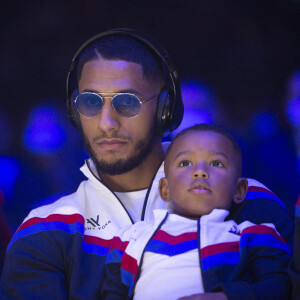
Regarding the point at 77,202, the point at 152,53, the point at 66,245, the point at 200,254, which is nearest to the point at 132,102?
the point at 152,53

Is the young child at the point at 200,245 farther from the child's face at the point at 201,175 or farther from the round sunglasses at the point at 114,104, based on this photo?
the round sunglasses at the point at 114,104

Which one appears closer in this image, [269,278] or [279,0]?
[269,278]

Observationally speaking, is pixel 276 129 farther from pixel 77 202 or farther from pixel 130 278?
pixel 130 278

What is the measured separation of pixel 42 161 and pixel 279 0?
4.77 feet

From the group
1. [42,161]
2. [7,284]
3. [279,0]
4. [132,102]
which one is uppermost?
[279,0]

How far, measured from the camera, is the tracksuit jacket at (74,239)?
162 centimetres

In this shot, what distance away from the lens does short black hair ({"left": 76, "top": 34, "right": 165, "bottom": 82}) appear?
2.01 metres

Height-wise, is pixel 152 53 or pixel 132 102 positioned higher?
pixel 152 53

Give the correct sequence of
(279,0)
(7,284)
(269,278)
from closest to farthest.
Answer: (269,278) → (7,284) → (279,0)

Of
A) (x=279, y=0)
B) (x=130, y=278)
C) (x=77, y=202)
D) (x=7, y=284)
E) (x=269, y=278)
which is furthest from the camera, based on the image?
(x=279, y=0)

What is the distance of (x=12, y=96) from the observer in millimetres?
2574

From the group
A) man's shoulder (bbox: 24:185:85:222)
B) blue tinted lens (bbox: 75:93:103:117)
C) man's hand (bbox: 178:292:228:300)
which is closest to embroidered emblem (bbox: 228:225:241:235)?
man's hand (bbox: 178:292:228:300)

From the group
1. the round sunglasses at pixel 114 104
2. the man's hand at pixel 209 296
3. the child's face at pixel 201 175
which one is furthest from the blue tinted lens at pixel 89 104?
the man's hand at pixel 209 296

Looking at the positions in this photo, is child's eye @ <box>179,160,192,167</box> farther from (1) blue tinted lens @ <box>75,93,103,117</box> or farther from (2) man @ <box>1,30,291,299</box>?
(1) blue tinted lens @ <box>75,93,103,117</box>
